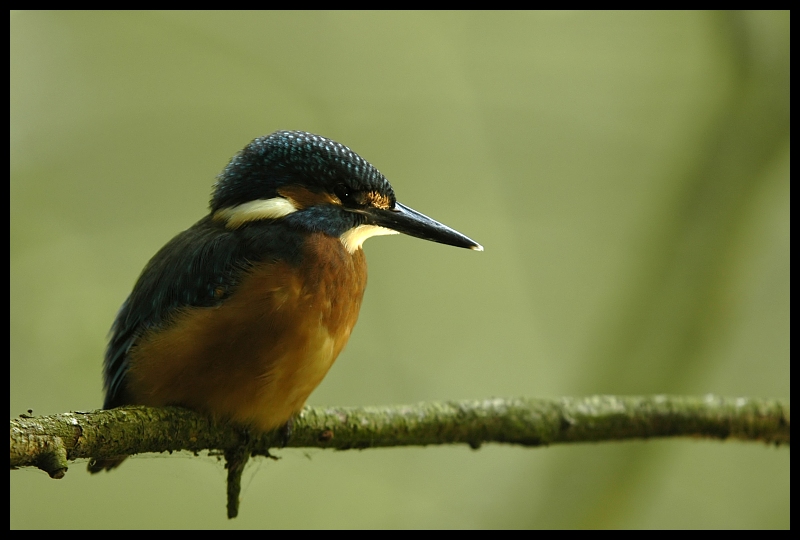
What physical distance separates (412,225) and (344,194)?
0.85 feet

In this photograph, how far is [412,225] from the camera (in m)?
2.53

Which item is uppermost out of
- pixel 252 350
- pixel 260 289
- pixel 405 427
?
pixel 260 289

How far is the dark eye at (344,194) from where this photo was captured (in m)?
2.45

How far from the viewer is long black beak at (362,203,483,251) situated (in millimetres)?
2502

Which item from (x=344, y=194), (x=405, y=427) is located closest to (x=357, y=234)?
(x=344, y=194)

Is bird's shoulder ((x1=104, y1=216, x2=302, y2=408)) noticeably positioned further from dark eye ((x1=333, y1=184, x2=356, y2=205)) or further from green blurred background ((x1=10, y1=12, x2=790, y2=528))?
green blurred background ((x1=10, y1=12, x2=790, y2=528))

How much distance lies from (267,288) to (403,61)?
3.10m

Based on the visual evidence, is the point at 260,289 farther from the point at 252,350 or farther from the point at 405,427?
the point at 405,427

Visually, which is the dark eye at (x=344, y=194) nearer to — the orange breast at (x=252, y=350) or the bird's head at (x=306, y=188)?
the bird's head at (x=306, y=188)

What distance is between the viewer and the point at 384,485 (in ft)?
14.8

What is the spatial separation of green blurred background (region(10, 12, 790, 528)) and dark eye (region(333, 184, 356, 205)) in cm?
135

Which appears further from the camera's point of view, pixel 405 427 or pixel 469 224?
pixel 469 224

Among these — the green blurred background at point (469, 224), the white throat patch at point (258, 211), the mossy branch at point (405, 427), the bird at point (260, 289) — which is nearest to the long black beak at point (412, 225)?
the bird at point (260, 289)
